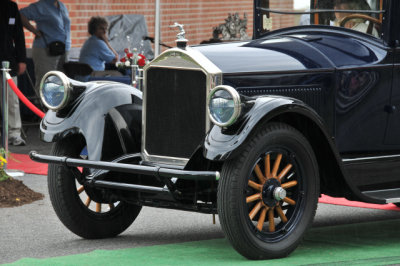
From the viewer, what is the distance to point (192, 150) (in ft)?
18.0

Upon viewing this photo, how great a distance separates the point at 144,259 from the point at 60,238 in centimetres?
97

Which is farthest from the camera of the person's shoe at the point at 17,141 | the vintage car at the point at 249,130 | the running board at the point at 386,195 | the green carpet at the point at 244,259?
the person's shoe at the point at 17,141

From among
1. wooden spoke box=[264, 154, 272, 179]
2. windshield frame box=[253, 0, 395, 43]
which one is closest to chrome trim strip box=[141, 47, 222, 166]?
wooden spoke box=[264, 154, 272, 179]

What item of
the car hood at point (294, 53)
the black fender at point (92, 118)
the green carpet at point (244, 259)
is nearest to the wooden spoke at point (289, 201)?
the green carpet at point (244, 259)

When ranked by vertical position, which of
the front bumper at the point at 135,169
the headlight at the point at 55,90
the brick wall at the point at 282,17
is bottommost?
the front bumper at the point at 135,169

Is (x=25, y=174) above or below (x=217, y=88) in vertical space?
below

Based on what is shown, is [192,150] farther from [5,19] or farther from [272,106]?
[5,19]

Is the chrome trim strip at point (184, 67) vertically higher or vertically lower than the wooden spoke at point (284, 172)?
higher

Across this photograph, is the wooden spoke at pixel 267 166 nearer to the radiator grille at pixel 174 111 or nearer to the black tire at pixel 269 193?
the black tire at pixel 269 193

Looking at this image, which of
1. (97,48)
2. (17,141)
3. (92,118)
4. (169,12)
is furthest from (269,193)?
(169,12)

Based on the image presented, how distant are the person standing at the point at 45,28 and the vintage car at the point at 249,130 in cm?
623

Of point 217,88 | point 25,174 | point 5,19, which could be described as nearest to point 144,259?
point 217,88

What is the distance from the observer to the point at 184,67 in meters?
5.43

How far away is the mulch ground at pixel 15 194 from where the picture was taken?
7.30 metres
